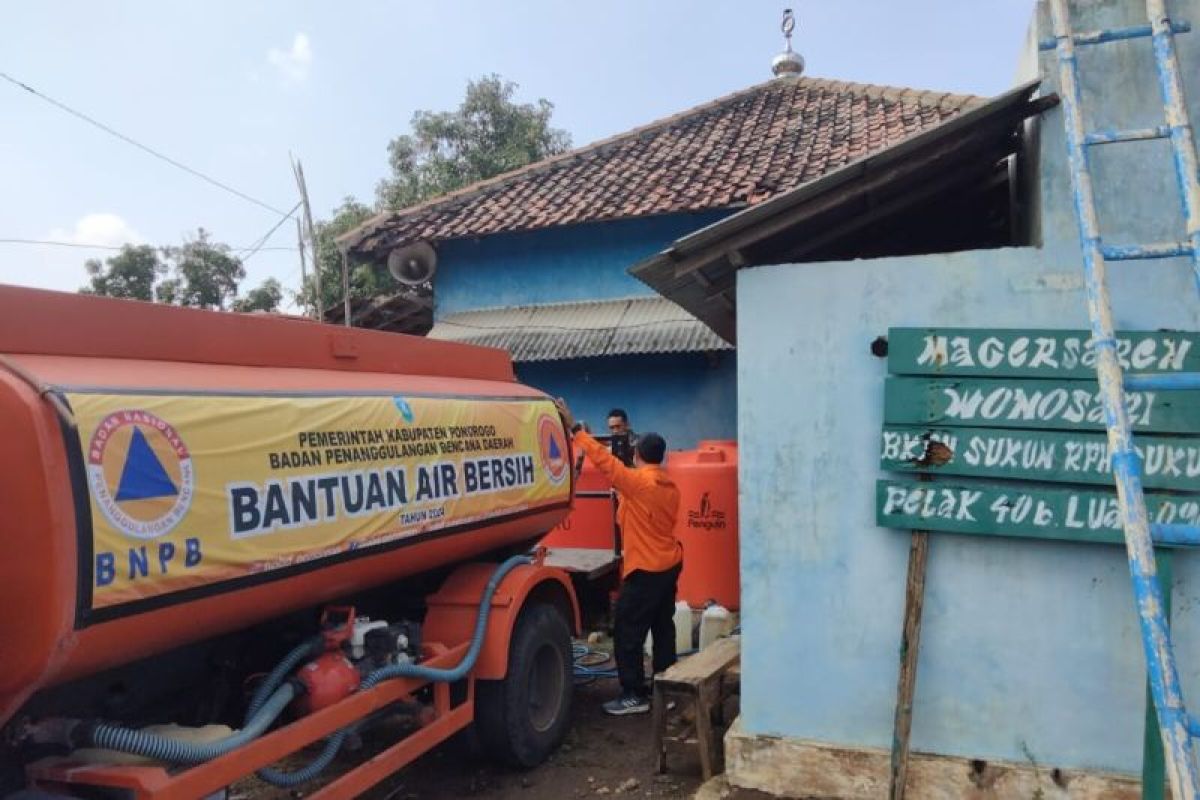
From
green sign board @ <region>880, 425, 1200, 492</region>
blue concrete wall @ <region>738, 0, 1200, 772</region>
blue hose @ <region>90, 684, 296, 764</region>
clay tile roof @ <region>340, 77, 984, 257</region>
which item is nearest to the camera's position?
blue hose @ <region>90, 684, 296, 764</region>

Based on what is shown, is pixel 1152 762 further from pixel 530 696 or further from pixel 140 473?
pixel 140 473

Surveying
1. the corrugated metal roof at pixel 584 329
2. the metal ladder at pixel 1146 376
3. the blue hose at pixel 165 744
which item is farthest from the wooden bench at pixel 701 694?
Answer: the corrugated metal roof at pixel 584 329

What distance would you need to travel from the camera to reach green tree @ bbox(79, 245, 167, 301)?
1900 centimetres

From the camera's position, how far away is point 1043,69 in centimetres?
394

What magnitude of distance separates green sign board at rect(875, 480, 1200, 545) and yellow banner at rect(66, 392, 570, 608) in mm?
2117

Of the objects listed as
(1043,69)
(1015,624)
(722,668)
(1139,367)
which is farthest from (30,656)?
(1043,69)

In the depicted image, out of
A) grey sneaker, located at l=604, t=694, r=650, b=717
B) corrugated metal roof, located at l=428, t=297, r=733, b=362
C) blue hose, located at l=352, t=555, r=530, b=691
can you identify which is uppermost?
corrugated metal roof, located at l=428, t=297, r=733, b=362

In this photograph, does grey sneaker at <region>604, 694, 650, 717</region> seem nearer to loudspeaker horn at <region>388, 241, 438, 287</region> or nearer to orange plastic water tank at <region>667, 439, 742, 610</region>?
orange plastic water tank at <region>667, 439, 742, 610</region>

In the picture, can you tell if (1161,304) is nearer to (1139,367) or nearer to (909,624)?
(1139,367)

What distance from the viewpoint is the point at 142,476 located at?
273 cm

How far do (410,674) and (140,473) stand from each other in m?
1.74

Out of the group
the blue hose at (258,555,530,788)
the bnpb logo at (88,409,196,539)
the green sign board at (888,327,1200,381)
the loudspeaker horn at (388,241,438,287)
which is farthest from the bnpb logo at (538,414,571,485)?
the loudspeaker horn at (388,241,438,287)

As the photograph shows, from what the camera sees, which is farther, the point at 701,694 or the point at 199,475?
the point at 701,694

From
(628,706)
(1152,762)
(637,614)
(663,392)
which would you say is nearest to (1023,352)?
(1152,762)
